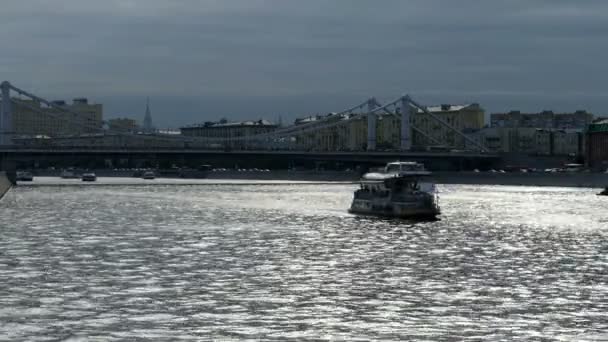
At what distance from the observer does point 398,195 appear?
64188 mm

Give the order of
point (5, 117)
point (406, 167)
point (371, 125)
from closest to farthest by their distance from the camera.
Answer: point (406, 167) < point (5, 117) < point (371, 125)

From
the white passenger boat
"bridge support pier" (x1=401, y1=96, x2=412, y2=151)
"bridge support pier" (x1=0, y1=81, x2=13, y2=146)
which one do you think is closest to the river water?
the white passenger boat

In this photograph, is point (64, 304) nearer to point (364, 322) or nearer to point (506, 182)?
point (364, 322)

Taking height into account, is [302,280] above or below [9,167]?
below

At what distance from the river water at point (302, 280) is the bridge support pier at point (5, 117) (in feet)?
309

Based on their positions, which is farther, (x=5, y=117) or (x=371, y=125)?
(x=371, y=125)

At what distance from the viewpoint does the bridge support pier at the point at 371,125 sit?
555 ft

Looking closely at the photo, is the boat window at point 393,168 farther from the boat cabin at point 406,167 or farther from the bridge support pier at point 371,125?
the bridge support pier at point 371,125

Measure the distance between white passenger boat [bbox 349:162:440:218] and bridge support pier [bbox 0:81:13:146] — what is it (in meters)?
88.7

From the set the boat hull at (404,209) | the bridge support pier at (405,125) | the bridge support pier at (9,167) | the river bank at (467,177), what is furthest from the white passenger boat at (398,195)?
the bridge support pier at (405,125)

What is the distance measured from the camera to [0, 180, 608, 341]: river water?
22.5 m

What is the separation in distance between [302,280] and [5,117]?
131127 mm

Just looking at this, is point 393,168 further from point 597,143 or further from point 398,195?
point 597,143

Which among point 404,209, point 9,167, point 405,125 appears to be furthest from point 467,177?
point 404,209
